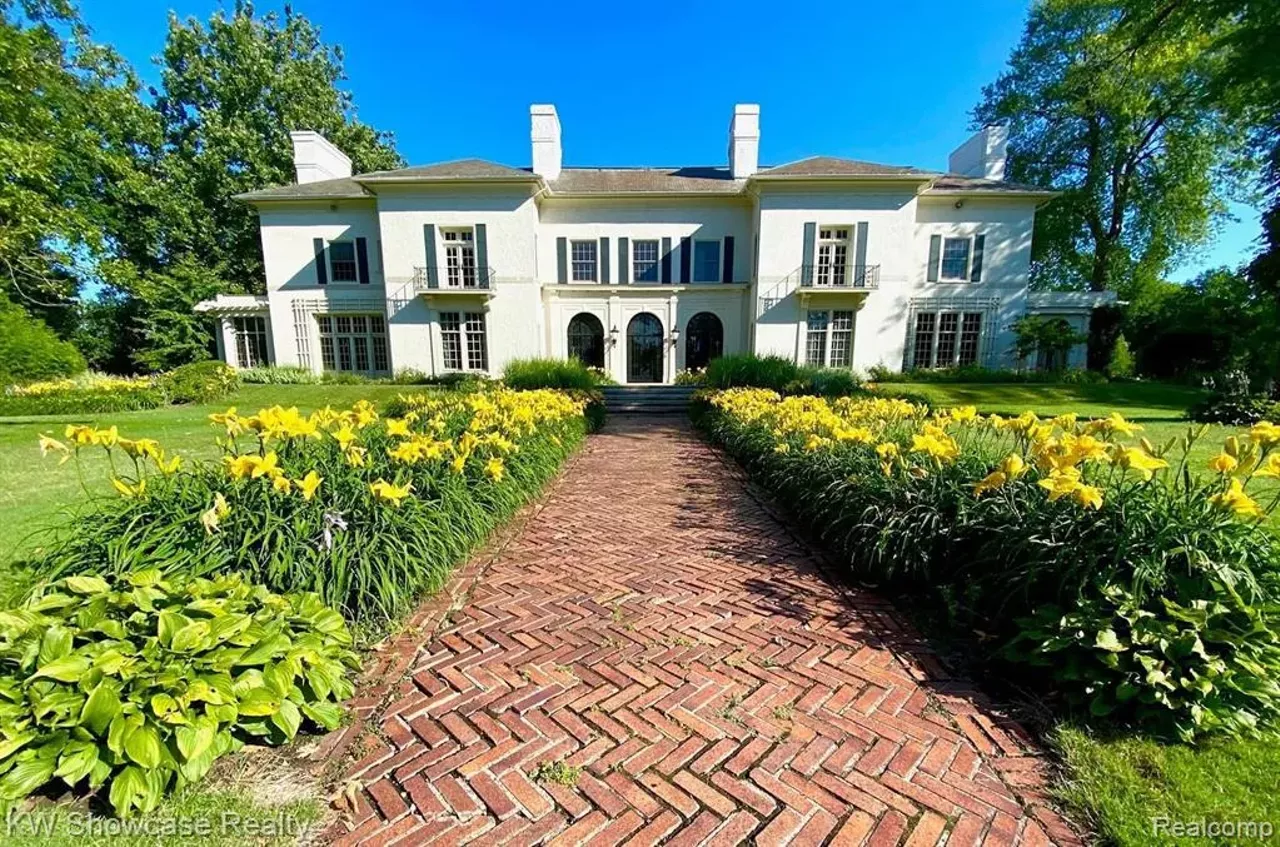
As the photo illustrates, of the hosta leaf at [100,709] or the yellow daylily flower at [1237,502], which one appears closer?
the hosta leaf at [100,709]

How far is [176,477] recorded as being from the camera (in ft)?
9.98

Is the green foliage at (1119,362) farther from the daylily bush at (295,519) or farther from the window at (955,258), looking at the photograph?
the daylily bush at (295,519)

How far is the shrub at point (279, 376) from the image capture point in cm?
1755

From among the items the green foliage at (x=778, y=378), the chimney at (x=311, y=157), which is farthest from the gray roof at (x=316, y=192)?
the green foliage at (x=778, y=378)

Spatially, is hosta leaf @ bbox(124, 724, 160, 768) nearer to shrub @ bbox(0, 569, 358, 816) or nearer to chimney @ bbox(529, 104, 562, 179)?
shrub @ bbox(0, 569, 358, 816)

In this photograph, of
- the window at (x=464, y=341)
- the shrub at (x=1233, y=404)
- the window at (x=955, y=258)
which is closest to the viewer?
the shrub at (x=1233, y=404)

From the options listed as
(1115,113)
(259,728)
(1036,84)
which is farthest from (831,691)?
(1036,84)

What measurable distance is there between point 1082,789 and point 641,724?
1.57m

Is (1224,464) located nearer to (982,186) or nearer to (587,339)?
(587,339)

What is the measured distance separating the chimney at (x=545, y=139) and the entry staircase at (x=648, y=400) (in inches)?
363

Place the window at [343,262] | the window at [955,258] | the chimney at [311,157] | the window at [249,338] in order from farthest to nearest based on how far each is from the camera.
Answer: the window at [249,338] → the chimney at [311,157] → the window at [343,262] → the window at [955,258]

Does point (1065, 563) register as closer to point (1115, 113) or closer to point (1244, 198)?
point (1115, 113)

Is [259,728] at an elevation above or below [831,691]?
above

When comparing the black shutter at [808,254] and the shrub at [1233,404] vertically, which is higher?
the black shutter at [808,254]
